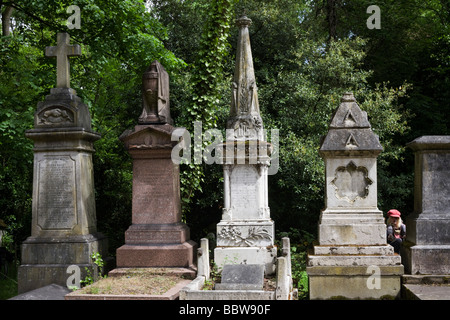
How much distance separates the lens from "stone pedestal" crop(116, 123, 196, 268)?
8.89m

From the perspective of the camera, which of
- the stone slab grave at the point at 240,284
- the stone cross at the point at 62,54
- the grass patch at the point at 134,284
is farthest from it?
the stone cross at the point at 62,54

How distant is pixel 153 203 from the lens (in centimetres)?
921

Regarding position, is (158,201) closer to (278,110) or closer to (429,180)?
(429,180)

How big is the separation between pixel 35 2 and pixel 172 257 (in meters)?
8.04

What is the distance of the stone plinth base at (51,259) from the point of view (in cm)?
848

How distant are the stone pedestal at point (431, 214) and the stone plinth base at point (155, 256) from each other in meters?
4.16

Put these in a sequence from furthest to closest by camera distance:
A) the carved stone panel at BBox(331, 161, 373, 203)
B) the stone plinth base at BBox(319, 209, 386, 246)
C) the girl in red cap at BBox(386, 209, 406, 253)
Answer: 1. the girl in red cap at BBox(386, 209, 406, 253)
2. the carved stone panel at BBox(331, 161, 373, 203)
3. the stone plinth base at BBox(319, 209, 386, 246)

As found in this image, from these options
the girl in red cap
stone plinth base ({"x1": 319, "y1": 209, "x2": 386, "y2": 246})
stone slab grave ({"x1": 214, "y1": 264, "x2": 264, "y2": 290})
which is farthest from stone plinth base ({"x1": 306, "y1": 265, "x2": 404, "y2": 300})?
the girl in red cap

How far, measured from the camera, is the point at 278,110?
15070 mm

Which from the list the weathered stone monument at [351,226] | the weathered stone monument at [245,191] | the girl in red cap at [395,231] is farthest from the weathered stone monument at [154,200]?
the girl in red cap at [395,231]

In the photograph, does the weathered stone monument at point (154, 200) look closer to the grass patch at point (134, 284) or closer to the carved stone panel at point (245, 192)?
the grass patch at point (134, 284)

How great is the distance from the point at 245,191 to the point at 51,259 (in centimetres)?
400

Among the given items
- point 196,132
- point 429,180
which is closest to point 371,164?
point 429,180

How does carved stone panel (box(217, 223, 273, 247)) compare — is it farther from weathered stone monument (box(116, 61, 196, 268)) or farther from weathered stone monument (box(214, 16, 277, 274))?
weathered stone monument (box(116, 61, 196, 268))
